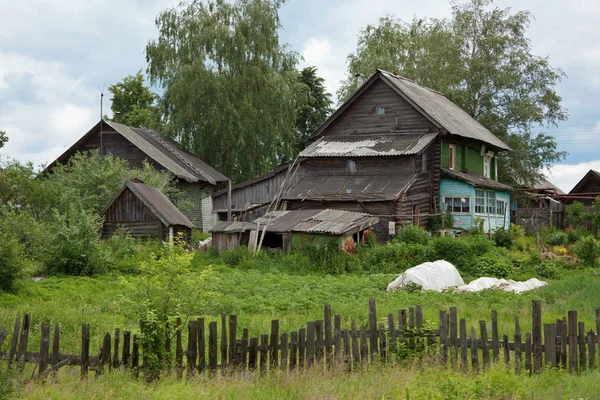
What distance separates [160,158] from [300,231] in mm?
15720

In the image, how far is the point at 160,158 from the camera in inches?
1698

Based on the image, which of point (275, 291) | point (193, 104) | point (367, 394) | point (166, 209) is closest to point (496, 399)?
point (367, 394)

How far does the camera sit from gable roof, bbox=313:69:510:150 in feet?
128

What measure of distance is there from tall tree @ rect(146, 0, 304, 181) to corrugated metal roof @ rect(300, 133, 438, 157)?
8383mm

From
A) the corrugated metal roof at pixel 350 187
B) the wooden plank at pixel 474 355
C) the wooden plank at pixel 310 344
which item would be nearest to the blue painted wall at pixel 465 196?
the corrugated metal roof at pixel 350 187

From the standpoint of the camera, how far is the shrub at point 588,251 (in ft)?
87.4

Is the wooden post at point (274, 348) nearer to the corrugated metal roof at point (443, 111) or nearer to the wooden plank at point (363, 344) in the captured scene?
the wooden plank at point (363, 344)

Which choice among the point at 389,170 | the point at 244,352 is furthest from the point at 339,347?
the point at 389,170

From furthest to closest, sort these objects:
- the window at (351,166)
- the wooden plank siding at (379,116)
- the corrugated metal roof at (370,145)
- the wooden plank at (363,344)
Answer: the wooden plank siding at (379,116)
the window at (351,166)
the corrugated metal roof at (370,145)
the wooden plank at (363,344)

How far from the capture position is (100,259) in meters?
24.6

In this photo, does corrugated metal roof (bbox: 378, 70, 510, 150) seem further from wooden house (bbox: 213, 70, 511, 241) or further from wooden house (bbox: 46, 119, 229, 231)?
wooden house (bbox: 46, 119, 229, 231)

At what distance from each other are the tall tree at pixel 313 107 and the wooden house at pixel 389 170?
13.6m

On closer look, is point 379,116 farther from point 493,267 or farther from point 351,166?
point 493,267

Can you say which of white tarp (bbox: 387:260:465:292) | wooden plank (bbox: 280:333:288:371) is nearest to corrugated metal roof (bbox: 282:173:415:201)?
white tarp (bbox: 387:260:465:292)
